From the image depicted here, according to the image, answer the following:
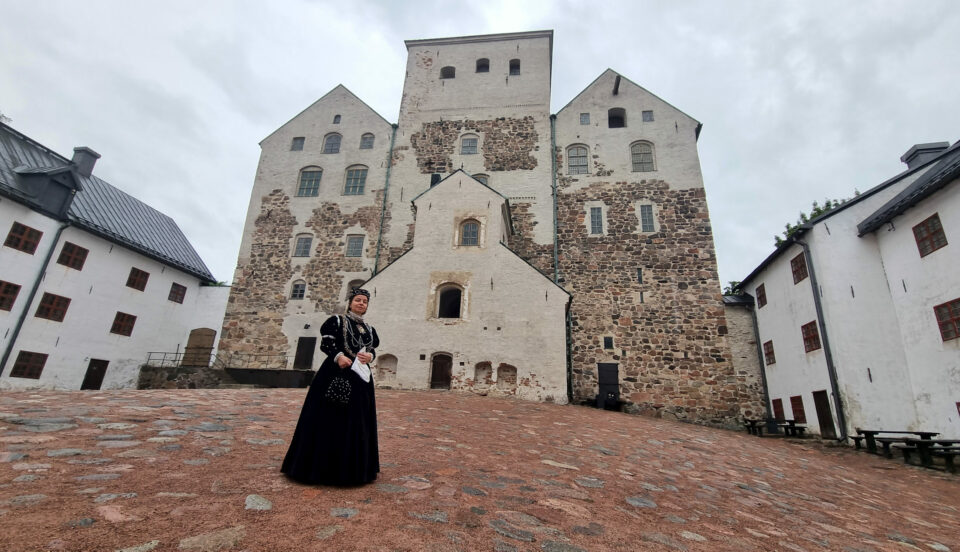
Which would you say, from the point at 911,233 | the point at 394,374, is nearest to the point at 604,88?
the point at 911,233

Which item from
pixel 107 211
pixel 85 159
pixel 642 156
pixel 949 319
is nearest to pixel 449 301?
pixel 642 156

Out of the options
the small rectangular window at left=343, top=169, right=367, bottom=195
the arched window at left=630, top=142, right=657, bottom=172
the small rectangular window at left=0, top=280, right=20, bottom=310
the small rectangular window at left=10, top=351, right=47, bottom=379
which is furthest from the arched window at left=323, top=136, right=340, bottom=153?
the arched window at left=630, top=142, right=657, bottom=172

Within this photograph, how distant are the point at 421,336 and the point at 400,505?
1105 centimetres

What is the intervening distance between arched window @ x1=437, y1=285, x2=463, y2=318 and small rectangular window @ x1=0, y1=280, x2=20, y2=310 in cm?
1585

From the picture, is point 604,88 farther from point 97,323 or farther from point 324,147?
point 97,323

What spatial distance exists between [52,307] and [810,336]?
28.0 m

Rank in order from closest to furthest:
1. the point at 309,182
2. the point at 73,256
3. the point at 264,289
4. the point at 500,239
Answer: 1. the point at 500,239
2. the point at 73,256
3. the point at 264,289
4. the point at 309,182

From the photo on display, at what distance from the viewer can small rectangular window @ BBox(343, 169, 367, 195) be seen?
20797 millimetres

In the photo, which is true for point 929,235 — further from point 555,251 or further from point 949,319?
point 555,251

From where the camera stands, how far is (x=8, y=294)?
15562 millimetres

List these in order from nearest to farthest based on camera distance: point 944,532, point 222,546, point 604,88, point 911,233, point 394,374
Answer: point 222,546 < point 944,532 < point 911,233 < point 394,374 < point 604,88

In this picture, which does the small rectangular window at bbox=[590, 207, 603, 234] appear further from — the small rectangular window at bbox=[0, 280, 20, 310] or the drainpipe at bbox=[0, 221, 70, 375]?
the small rectangular window at bbox=[0, 280, 20, 310]

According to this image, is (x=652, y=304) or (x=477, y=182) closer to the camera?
(x=477, y=182)

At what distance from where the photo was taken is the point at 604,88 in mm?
21078
